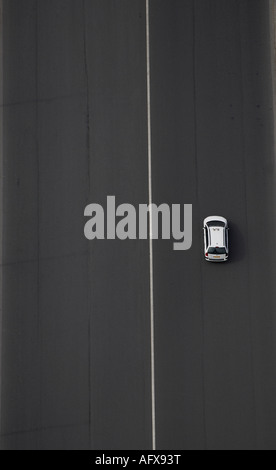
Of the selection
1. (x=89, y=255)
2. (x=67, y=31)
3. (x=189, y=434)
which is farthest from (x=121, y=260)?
(x=67, y=31)

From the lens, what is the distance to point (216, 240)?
3819cm

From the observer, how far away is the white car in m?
38.1

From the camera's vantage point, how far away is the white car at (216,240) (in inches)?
1501

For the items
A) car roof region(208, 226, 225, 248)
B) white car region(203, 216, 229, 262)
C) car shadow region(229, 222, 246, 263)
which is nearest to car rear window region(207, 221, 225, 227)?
white car region(203, 216, 229, 262)

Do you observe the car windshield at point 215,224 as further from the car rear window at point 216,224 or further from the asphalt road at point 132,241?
the asphalt road at point 132,241

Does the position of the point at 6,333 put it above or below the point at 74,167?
below

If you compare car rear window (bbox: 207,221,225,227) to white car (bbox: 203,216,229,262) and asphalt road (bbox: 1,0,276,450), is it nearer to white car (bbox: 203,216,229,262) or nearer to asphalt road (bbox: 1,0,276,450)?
white car (bbox: 203,216,229,262)

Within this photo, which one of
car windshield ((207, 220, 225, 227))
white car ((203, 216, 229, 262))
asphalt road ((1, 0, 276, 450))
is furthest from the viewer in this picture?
car windshield ((207, 220, 225, 227))

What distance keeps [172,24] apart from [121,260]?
9.81 meters

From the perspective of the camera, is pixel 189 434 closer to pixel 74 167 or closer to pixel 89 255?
pixel 89 255

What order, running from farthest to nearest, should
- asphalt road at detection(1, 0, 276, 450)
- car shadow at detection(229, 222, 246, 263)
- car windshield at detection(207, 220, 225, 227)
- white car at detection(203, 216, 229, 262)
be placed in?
car shadow at detection(229, 222, 246, 263) → car windshield at detection(207, 220, 225, 227) → white car at detection(203, 216, 229, 262) → asphalt road at detection(1, 0, 276, 450)

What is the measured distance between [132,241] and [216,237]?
3.29 m

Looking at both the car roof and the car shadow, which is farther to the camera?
the car shadow

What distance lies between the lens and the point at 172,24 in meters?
40.7
